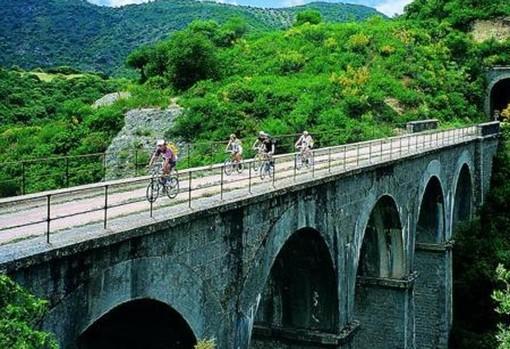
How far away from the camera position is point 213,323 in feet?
39.1

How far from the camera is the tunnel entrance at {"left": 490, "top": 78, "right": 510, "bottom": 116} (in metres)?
64.1

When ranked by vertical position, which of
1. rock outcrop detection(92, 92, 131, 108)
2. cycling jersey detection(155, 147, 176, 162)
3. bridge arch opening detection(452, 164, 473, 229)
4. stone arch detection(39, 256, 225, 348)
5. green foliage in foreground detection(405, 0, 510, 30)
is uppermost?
green foliage in foreground detection(405, 0, 510, 30)

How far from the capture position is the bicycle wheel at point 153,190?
38.8 ft

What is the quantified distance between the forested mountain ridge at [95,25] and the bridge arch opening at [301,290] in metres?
90.8

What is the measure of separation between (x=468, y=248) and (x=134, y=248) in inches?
1132

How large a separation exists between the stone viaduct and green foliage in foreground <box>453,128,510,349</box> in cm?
130

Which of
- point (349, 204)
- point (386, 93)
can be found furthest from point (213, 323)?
point (386, 93)

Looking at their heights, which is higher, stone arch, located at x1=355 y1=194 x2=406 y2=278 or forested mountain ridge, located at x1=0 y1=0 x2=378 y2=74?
forested mountain ridge, located at x1=0 y1=0 x2=378 y2=74

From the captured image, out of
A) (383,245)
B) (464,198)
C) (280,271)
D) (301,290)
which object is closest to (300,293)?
(301,290)

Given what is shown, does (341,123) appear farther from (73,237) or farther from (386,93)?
(73,237)

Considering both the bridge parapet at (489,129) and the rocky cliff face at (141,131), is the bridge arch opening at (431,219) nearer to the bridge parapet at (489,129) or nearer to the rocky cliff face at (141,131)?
the bridge parapet at (489,129)

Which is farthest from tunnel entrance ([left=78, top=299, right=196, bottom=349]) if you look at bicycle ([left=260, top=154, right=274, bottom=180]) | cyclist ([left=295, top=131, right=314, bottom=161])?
cyclist ([left=295, top=131, right=314, bottom=161])

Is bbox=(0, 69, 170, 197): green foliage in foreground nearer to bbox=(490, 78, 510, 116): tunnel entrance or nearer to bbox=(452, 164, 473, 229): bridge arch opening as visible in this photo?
bbox=(452, 164, 473, 229): bridge arch opening

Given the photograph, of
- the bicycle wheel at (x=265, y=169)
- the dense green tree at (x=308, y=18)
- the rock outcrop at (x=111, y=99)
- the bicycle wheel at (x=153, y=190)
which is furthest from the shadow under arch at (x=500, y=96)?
the bicycle wheel at (x=153, y=190)
